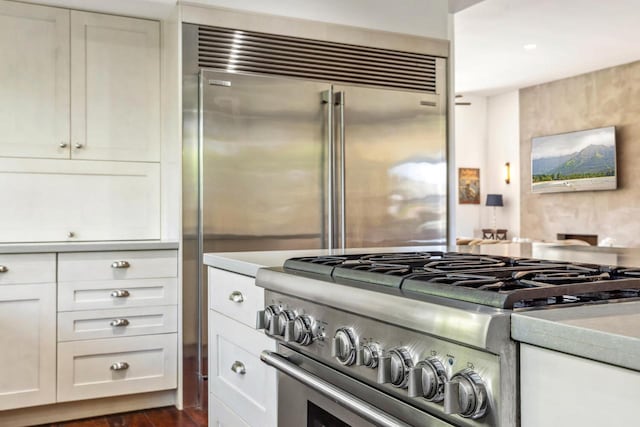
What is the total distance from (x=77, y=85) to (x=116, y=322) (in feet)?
4.32

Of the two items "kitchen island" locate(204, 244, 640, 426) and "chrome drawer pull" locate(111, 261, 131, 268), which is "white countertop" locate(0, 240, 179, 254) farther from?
"kitchen island" locate(204, 244, 640, 426)

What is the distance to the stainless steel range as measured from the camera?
78cm

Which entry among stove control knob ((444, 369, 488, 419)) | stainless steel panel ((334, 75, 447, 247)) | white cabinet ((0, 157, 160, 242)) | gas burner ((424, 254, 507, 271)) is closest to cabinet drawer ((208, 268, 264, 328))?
gas burner ((424, 254, 507, 271))

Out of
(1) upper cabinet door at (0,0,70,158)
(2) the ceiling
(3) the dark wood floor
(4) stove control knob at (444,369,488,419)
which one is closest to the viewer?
(4) stove control knob at (444,369,488,419)

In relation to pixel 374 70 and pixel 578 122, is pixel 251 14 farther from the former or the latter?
pixel 578 122

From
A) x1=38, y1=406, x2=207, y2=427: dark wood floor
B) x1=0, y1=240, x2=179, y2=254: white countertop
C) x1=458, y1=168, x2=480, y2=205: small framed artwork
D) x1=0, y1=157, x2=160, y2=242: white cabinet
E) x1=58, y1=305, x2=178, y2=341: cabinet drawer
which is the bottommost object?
x1=38, y1=406, x2=207, y2=427: dark wood floor

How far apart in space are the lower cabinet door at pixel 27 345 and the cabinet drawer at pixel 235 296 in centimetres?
132

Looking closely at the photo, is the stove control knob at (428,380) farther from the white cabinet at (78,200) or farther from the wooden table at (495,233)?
the wooden table at (495,233)

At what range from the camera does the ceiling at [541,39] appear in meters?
5.30

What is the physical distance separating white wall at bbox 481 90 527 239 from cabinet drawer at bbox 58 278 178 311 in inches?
276

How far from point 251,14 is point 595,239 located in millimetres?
6337

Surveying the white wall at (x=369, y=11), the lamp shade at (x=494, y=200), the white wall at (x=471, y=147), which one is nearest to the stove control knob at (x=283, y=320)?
the white wall at (x=369, y=11)

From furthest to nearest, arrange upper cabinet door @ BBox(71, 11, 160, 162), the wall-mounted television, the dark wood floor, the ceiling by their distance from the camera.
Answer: the wall-mounted television < the ceiling < upper cabinet door @ BBox(71, 11, 160, 162) < the dark wood floor

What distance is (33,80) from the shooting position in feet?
10.6
